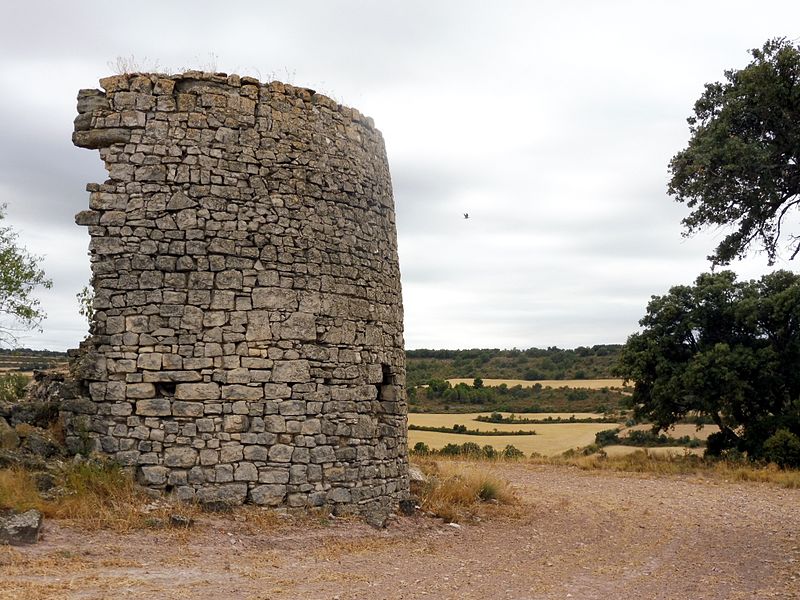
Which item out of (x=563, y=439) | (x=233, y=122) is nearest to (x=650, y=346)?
(x=563, y=439)

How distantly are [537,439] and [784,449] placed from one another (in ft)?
38.7

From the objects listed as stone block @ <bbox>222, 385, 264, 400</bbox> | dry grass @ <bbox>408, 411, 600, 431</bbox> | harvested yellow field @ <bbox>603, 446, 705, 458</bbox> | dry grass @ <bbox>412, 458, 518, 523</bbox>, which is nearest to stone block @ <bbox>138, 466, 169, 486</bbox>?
stone block @ <bbox>222, 385, 264, 400</bbox>

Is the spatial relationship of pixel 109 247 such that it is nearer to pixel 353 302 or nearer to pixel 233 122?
pixel 233 122

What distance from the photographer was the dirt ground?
6684 millimetres

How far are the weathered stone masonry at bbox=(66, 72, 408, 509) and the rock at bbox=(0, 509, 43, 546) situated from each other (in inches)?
62.0

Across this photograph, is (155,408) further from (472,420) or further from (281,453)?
(472,420)

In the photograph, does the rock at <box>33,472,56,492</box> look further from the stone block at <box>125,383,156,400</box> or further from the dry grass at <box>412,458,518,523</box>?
the dry grass at <box>412,458,518,523</box>

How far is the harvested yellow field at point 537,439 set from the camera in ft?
88.7

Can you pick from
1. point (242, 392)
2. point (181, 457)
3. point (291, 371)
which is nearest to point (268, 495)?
point (181, 457)

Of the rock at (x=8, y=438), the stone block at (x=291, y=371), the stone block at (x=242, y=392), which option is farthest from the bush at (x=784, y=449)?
the rock at (x=8, y=438)

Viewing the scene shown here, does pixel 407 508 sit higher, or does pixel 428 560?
pixel 407 508

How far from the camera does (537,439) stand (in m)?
29.5

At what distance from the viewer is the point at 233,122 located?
9.62 m

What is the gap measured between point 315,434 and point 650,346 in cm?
1457
